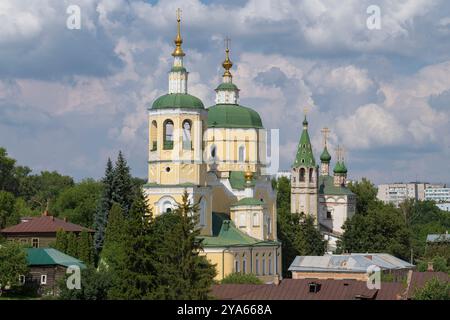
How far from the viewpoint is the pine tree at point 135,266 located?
39844mm

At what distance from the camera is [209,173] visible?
6288cm

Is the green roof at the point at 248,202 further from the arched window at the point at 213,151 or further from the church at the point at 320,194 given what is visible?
the church at the point at 320,194

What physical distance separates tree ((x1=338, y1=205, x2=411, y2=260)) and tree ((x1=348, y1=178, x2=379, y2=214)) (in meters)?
16.0

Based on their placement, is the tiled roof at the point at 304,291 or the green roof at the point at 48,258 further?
the green roof at the point at 48,258

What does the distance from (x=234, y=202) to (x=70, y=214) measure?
2277 centimetres

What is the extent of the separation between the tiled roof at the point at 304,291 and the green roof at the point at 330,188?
158 ft

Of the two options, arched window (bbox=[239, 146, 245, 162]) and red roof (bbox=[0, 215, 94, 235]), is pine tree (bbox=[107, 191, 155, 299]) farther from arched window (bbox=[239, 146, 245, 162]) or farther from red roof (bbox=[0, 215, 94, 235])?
arched window (bbox=[239, 146, 245, 162])

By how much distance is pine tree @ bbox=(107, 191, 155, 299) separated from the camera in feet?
131

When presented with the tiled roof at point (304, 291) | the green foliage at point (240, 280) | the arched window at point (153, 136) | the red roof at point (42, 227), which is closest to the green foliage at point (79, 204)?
the red roof at point (42, 227)

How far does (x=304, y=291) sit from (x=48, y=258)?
15.7 m

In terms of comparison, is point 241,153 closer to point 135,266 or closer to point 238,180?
point 238,180

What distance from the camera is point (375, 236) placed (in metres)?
78.8

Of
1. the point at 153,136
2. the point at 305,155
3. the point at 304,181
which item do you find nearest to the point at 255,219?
the point at 153,136
